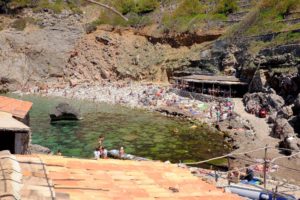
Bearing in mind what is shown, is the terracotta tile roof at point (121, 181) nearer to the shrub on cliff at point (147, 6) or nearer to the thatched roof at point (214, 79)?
the thatched roof at point (214, 79)

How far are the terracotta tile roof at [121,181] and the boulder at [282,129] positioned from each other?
22622 mm

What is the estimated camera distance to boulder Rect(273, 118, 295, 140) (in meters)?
31.3

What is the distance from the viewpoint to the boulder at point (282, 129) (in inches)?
1232

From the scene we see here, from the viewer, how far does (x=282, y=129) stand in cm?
3216

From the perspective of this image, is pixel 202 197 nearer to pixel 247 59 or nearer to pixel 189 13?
pixel 247 59

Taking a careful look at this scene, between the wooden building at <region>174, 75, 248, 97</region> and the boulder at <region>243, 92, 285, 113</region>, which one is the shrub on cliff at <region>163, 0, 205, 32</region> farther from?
the boulder at <region>243, 92, 285, 113</region>

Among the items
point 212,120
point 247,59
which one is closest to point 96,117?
point 212,120

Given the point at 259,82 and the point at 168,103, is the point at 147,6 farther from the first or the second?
the point at 259,82

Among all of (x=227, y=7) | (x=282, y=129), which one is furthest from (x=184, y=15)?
(x=282, y=129)

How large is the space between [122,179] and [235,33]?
5574 centimetres

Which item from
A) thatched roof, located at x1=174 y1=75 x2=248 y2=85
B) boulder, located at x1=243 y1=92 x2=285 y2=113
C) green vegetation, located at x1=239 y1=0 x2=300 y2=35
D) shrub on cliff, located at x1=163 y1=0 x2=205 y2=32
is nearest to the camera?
boulder, located at x1=243 y1=92 x2=285 y2=113

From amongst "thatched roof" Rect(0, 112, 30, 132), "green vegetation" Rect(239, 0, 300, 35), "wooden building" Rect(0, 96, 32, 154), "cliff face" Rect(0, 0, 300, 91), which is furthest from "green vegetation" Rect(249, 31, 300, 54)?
"thatched roof" Rect(0, 112, 30, 132)

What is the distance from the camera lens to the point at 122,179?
365 inches

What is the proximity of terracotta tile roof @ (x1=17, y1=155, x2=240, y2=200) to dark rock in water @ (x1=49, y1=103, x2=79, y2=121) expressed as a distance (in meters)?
33.2
